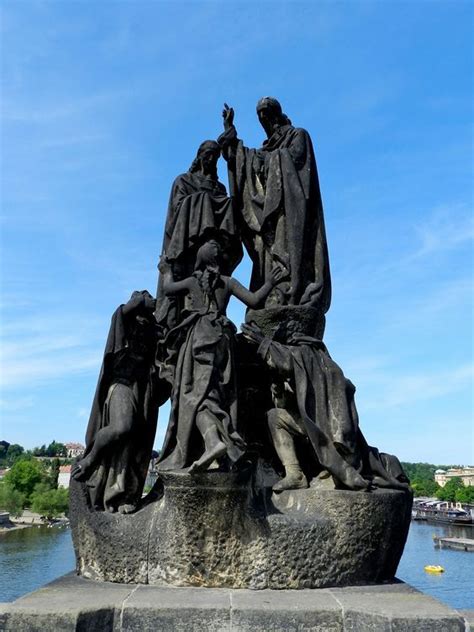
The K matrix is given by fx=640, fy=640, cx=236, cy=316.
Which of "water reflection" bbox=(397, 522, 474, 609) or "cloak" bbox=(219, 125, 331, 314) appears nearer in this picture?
"cloak" bbox=(219, 125, 331, 314)

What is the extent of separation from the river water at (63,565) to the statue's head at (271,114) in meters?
19.0

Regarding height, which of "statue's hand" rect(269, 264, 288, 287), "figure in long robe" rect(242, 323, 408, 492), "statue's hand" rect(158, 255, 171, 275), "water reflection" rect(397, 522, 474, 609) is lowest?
"water reflection" rect(397, 522, 474, 609)

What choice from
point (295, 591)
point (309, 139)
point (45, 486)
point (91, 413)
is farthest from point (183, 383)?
point (45, 486)

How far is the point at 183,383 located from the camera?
5543 millimetres

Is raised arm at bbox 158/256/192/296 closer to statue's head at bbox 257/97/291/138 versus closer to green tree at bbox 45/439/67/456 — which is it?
statue's head at bbox 257/97/291/138

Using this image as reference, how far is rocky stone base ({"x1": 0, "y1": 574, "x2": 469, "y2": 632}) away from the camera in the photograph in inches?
162

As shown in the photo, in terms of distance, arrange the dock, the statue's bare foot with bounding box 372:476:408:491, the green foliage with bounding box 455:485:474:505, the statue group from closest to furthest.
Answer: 1. the statue group
2. the statue's bare foot with bounding box 372:476:408:491
3. the dock
4. the green foliage with bounding box 455:485:474:505

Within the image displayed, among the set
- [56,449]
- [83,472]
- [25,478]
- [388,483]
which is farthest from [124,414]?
[56,449]

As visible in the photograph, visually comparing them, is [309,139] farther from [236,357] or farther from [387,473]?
[387,473]

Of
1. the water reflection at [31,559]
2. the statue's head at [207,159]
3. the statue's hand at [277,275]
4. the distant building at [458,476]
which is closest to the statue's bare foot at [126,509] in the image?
the statue's hand at [277,275]

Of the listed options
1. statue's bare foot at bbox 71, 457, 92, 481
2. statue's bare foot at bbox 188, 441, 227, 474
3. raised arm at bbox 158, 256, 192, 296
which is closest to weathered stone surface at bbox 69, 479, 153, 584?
statue's bare foot at bbox 71, 457, 92, 481

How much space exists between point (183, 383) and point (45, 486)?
70.6 metres

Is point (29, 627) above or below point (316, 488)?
below

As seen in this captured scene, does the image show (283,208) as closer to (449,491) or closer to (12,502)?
(12,502)
